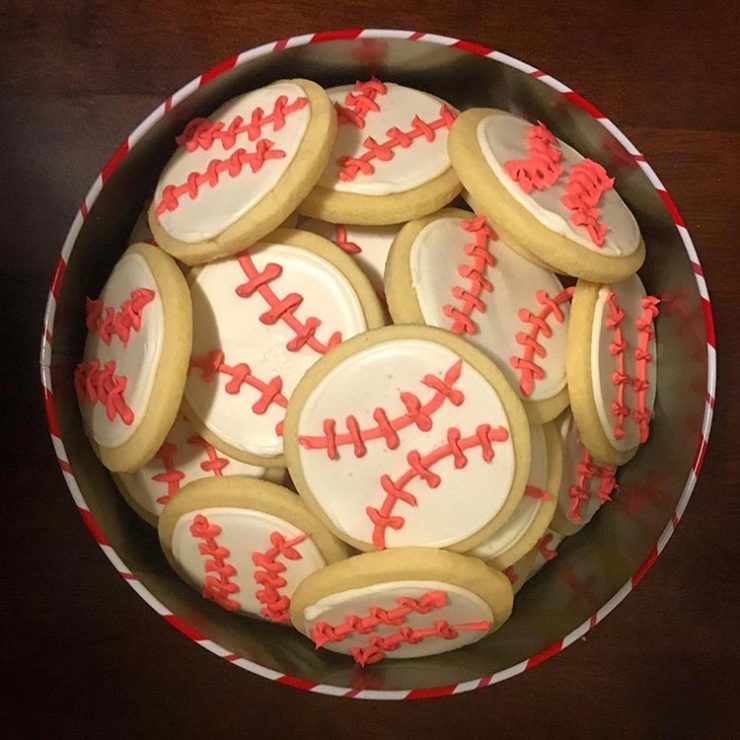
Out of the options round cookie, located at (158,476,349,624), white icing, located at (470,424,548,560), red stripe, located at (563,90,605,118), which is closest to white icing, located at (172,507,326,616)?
round cookie, located at (158,476,349,624)

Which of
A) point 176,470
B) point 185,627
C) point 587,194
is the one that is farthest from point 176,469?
point 587,194

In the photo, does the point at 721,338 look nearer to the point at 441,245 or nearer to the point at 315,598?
the point at 441,245

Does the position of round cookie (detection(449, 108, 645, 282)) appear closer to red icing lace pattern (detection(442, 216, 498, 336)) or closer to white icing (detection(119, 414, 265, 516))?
red icing lace pattern (detection(442, 216, 498, 336))

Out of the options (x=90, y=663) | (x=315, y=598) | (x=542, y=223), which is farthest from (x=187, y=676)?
(x=542, y=223)

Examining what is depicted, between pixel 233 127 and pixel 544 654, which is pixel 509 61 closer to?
pixel 233 127

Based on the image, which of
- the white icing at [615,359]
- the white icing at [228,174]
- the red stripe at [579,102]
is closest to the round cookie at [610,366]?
the white icing at [615,359]
